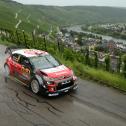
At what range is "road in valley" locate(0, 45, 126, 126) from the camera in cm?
1123

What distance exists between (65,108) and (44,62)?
124 inches

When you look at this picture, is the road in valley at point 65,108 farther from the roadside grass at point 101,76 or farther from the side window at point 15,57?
the side window at point 15,57

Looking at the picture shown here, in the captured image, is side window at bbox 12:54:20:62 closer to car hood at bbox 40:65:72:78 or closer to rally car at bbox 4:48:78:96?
rally car at bbox 4:48:78:96

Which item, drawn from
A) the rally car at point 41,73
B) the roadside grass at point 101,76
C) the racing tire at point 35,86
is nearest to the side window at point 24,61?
the rally car at point 41,73

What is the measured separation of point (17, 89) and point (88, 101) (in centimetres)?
370

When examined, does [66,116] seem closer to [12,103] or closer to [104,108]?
[104,108]

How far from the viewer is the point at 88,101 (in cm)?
1328

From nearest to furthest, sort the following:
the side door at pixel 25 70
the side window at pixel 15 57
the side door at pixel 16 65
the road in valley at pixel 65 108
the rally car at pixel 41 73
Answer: the road in valley at pixel 65 108
the rally car at pixel 41 73
the side door at pixel 25 70
the side door at pixel 16 65
the side window at pixel 15 57

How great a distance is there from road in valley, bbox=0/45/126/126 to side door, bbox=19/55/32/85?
50 cm

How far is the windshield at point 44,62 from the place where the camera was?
14.7 metres

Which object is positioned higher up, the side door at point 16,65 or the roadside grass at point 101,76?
the side door at point 16,65

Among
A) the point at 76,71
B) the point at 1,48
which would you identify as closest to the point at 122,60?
the point at 76,71

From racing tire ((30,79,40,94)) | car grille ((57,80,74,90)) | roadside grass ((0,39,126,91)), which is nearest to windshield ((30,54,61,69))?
racing tire ((30,79,40,94))

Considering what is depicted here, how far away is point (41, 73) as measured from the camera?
14031mm
